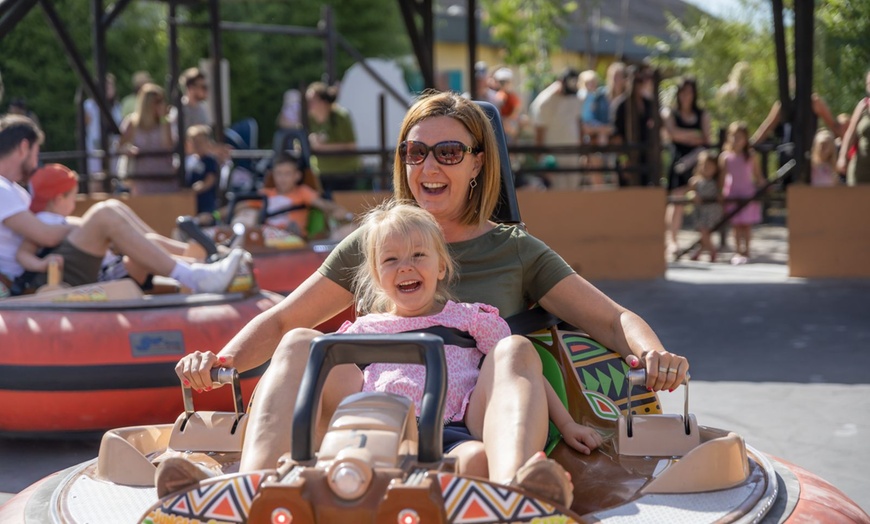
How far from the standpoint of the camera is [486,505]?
228 centimetres

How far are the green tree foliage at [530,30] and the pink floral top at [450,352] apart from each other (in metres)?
18.9

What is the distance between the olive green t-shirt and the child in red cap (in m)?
2.88

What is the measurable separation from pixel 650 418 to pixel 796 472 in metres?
0.39

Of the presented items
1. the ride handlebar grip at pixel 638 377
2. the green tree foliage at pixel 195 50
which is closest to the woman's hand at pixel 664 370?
the ride handlebar grip at pixel 638 377

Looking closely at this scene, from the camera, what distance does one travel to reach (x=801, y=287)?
30.7ft

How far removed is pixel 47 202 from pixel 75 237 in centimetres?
24

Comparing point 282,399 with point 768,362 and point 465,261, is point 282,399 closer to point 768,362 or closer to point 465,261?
point 465,261

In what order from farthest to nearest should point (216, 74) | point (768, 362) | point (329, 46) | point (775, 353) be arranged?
1. point (329, 46)
2. point (216, 74)
3. point (775, 353)
4. point (768, 362)

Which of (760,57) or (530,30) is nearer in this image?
(760,57)

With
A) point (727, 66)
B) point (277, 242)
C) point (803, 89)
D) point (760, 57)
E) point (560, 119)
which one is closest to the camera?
point (277, 242)

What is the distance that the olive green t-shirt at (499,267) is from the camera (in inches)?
134

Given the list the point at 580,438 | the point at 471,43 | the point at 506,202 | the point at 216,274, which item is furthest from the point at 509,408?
the point at 471,43

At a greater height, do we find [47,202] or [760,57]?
[760,57]

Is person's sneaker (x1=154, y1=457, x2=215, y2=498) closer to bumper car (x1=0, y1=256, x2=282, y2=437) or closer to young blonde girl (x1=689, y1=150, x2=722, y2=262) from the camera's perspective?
bumper car (x1=0, y1=256, x2=282, y2=437)
